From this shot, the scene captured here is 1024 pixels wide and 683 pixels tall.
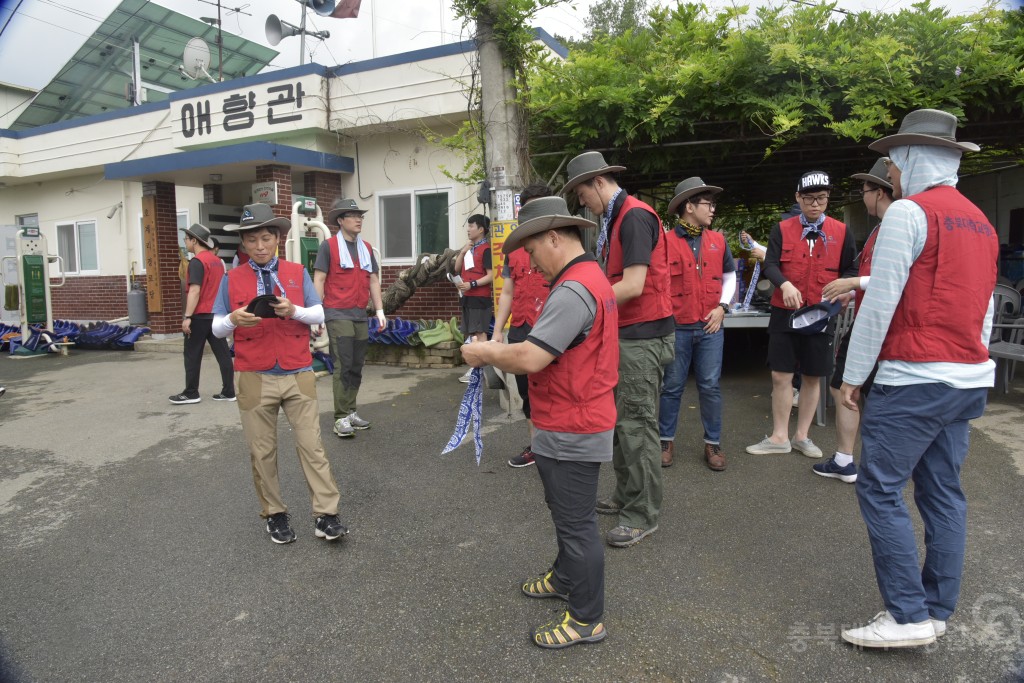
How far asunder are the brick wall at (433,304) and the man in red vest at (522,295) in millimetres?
6044

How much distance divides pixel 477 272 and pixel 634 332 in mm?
3568

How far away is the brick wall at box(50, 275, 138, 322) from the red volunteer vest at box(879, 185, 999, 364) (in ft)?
50.8

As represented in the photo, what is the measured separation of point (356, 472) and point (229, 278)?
1896mm

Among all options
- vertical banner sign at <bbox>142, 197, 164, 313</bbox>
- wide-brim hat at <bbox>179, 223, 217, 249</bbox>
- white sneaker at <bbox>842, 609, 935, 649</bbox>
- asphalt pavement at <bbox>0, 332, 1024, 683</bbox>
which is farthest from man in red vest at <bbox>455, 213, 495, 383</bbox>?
→ vertical banner sign at <bbox>142, 197, 164, 313</bbox>

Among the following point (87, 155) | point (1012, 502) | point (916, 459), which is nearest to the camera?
point (916, 459)

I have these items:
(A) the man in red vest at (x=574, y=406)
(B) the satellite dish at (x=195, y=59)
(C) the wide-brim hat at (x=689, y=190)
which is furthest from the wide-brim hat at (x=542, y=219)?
(B) the satellite dish at (x=195, y=59)

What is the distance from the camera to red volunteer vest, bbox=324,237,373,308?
5848mm

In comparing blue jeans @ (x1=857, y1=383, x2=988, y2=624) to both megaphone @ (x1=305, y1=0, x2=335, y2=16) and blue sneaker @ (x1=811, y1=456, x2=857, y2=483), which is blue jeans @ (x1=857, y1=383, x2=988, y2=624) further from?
megaphone @ (x1=305, y1=0, x2=335, y2=16)

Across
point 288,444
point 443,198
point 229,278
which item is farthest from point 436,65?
point 229,278

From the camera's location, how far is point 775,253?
4891 millimetres

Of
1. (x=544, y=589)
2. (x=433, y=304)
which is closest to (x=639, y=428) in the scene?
(x=544, y=589)

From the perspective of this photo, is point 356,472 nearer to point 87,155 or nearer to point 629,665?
point 629,665

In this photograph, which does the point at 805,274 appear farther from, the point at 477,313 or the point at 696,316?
the point at 477,313

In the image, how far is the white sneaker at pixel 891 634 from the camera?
2.53m
